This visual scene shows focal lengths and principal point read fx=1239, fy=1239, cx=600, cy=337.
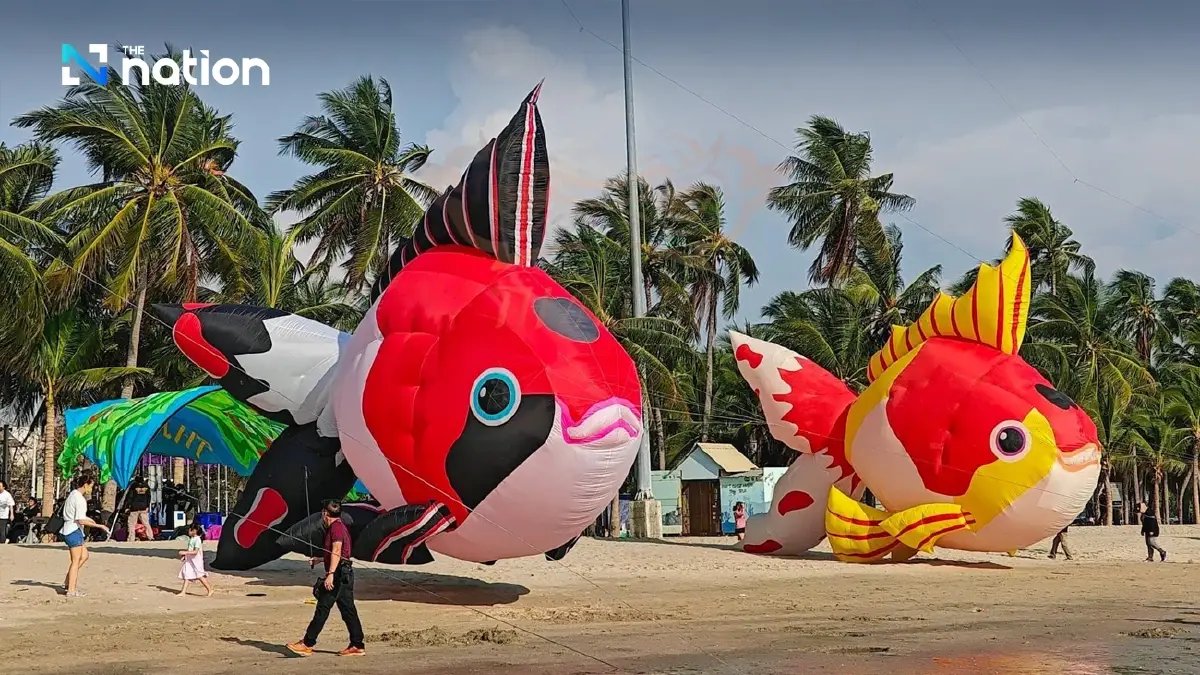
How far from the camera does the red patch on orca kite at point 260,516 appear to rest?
1508 centimetres

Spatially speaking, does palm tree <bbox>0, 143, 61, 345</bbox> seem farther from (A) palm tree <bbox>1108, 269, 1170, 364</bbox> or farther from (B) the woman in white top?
(A) palm tree <bbox>1108, 269, 1170, 364</bbox>

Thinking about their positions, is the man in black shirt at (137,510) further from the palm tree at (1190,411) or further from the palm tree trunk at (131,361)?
the palm tree at (1190,411)

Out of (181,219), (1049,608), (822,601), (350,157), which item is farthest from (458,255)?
(350,157)

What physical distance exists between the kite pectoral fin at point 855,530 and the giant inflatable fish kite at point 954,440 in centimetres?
2

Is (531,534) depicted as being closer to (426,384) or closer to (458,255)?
(426,384)

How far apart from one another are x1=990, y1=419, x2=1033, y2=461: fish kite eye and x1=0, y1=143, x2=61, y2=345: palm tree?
62.9ft

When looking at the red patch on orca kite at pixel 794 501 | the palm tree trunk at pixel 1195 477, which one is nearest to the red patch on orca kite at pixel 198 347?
the red patch on orca kite at pixel 794 501

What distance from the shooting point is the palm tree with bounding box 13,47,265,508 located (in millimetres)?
27359

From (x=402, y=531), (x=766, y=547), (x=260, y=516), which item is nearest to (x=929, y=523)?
(x=766, y=547)

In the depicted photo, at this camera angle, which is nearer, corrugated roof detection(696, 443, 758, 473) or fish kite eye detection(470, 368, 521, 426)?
fish kite eye detection(470, 368, 521, 426)

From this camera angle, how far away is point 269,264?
29109 millimetres

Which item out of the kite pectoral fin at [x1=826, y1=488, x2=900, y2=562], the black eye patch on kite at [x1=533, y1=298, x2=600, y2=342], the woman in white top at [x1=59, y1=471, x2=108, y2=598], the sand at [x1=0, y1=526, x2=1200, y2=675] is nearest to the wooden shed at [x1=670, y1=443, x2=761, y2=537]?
the sand at [x1=0, y1=526, x2=1200, y2=675]

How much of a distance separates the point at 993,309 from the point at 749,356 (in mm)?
4266

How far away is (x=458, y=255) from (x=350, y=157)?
17.4 meters
